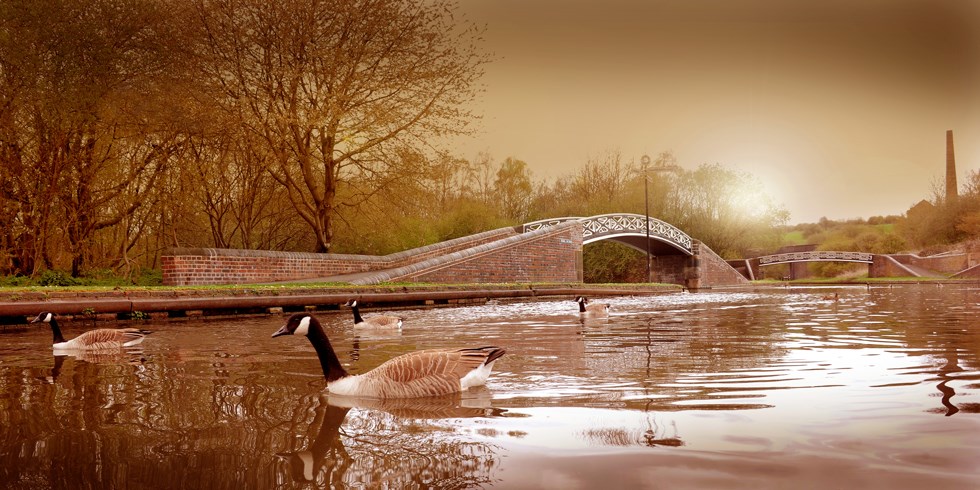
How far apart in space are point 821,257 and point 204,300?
71.8 meters

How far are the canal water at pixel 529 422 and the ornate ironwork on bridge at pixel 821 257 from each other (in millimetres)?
71848

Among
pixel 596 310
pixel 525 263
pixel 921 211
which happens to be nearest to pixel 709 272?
pixel 921 211

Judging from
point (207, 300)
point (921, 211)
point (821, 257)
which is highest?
point (921, 211)

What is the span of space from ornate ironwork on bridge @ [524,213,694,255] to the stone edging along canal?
1832 centimetres

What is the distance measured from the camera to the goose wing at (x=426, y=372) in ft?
20.0

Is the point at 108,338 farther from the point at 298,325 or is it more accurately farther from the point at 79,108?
the point at 79,108

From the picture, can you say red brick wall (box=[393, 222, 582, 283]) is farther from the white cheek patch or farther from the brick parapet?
the white cheek patch

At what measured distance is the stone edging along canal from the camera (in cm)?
1565

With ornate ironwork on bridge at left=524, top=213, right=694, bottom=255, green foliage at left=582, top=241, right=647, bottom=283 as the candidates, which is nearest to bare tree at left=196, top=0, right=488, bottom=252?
ornate ironwork on bridge at left=524, top=213, right=694, bottom=255

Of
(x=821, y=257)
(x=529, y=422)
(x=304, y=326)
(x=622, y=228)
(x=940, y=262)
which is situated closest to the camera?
(x=529, y=422)

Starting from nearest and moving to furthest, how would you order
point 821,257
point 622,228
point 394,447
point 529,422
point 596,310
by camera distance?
point 394,447 < point 529,422 < point 596,310 < point 622,228 < point 821,257

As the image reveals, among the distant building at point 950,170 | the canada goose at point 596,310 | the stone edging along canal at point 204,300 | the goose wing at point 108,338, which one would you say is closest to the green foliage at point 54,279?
the stone edging along canal at point 204,300

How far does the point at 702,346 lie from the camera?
33.3ft

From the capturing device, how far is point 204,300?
1802cm
